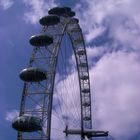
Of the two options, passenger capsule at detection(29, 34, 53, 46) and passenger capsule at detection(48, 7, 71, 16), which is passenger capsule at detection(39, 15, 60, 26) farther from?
passenger capsule at detection(29, 34, 53, 46)

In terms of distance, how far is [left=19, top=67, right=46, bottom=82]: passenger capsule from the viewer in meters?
55.8

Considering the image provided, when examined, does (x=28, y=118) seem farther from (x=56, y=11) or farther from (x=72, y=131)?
(x=56, y=11)

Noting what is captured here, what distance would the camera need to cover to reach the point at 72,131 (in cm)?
6334

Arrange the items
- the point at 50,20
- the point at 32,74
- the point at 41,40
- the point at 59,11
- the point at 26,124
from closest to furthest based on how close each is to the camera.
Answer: the point at 26,124 → the point at 32,74 → the point at 41,40 → the point at 50,20 → the point at 59,11

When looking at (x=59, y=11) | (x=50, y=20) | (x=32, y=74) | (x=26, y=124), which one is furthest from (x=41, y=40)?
(x=26, y=124)

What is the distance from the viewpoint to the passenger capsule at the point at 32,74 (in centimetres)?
5575

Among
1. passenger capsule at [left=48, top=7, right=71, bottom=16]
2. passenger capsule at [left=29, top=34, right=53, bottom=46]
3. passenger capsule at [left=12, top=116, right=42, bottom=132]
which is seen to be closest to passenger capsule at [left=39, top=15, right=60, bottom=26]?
passenger capsule at [left=48, top=7, right=71, bottom=16]

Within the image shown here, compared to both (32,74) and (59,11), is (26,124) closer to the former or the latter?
(32,74)

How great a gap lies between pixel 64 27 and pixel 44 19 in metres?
2.36

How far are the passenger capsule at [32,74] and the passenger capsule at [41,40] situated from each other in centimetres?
437

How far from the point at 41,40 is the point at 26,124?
1080cm

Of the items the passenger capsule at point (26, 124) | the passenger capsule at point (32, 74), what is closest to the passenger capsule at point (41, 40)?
the passenger capsule at point (32, 74)

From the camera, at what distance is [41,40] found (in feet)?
194

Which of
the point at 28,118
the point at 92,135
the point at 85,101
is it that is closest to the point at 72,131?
the point at 92,135
